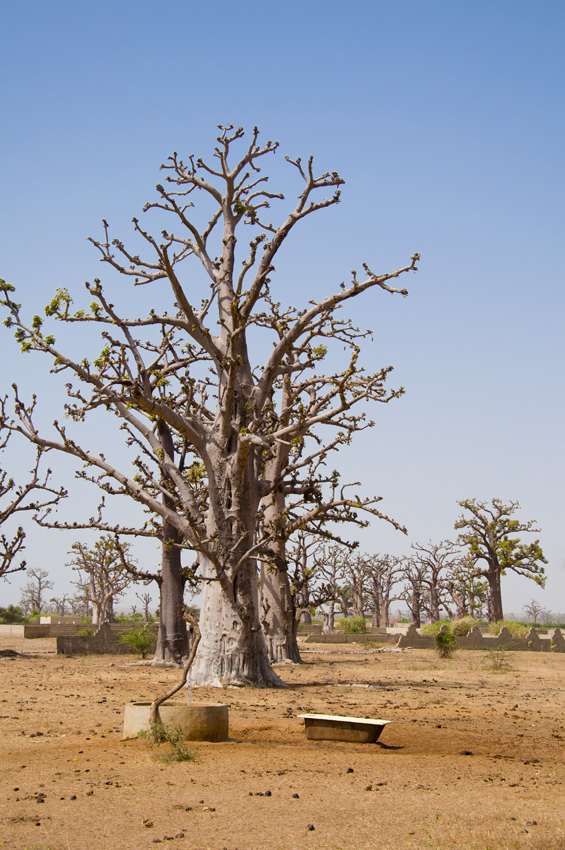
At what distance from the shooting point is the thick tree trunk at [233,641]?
42.1 ft

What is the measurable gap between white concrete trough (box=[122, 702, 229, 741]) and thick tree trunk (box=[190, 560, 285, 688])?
5208 millimetres

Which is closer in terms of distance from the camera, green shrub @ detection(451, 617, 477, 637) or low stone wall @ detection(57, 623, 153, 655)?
low stone wall @ detection(57, 623, 153, 655)

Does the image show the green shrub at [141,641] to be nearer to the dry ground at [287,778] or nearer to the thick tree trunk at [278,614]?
the thick tree trunk at [278,614]

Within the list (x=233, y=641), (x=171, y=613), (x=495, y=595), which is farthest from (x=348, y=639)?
(x=233, y=641)

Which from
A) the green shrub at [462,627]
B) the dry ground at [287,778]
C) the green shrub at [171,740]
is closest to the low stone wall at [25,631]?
the green shrub at [462,627]

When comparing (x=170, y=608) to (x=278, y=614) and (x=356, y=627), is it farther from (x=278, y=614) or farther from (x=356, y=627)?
(x=356, y=627)

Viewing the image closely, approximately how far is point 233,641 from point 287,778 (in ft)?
22.6

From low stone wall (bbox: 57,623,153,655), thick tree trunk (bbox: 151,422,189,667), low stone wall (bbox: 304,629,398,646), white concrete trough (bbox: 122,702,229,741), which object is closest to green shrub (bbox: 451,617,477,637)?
low stone wall (bbox: 304,629,398,646)

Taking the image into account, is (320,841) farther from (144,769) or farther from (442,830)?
(144,769)

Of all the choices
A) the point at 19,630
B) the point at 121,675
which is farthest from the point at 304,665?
the point at 19,630

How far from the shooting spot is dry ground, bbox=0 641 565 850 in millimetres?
4691

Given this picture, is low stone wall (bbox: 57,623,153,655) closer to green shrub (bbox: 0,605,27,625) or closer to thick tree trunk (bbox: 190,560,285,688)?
thick tree trunk (bbox: 190,560,285,688)

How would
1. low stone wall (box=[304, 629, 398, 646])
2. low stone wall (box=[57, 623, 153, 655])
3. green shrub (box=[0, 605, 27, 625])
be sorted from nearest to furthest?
1. low stone wall (box=[57, 623, 153, 655])
2. low stone wall (box=[304, 629, 398, 646])
3. green shrub (box=[0, 605, 27, 625])

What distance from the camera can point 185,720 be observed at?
24.3 feet
